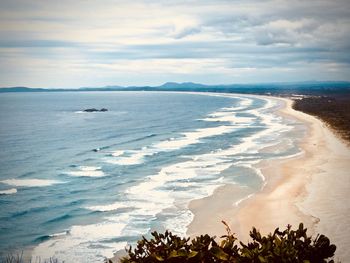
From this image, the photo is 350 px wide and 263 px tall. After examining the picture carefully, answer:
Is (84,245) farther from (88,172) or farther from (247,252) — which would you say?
(88,172)

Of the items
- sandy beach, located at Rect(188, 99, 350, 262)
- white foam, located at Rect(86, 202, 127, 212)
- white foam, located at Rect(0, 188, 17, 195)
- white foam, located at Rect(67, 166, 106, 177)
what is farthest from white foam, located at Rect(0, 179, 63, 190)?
sandy beach, located at Rect(188, 99, 350, 262)

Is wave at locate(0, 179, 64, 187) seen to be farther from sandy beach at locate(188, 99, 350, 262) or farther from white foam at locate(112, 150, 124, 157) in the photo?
sandy beach at locate(188, 99, 350, 262)

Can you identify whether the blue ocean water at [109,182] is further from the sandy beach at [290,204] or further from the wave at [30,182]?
the sandy beach at [290,204]

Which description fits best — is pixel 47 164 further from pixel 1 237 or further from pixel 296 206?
pixel 296 206

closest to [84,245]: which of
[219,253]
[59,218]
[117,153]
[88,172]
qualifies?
[59,218]

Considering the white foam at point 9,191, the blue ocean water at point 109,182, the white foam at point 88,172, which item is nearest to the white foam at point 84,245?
the blue ocean water at point 109,182
